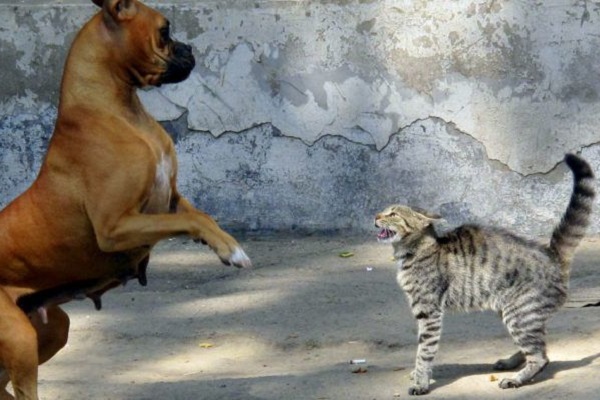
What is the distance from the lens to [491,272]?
6.91 m

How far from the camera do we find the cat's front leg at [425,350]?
667 cm

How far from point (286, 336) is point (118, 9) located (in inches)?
114

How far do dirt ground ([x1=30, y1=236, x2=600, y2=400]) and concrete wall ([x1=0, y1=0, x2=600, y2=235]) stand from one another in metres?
0.51

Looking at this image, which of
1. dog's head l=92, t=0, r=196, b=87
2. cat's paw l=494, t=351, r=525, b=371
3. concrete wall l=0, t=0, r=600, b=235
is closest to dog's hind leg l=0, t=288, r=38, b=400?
dog's head l=92, t=0, r=196, b=87

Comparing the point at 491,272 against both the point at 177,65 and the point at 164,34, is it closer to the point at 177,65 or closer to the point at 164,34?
the point at 177,65

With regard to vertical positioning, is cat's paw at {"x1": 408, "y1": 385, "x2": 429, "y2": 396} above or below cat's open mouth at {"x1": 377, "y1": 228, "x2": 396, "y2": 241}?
below

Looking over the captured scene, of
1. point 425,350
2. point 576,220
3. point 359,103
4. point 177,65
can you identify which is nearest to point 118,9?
point 177,65

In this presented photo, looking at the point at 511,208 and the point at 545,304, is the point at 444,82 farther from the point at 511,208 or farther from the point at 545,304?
the point at 545,304

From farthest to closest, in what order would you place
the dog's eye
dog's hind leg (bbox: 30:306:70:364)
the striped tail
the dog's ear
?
the striped tail → dog's hind leg (bbox: 30:306:70:364) → the dog's eye → the dog's ear

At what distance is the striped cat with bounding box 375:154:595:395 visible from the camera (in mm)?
6762

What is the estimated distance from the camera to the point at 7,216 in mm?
6223

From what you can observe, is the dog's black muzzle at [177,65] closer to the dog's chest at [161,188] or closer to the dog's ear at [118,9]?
the dog's ear at [118,9]

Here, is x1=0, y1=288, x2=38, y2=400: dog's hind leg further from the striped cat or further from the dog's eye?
the striped cat

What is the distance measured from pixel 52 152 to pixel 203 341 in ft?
8.29
